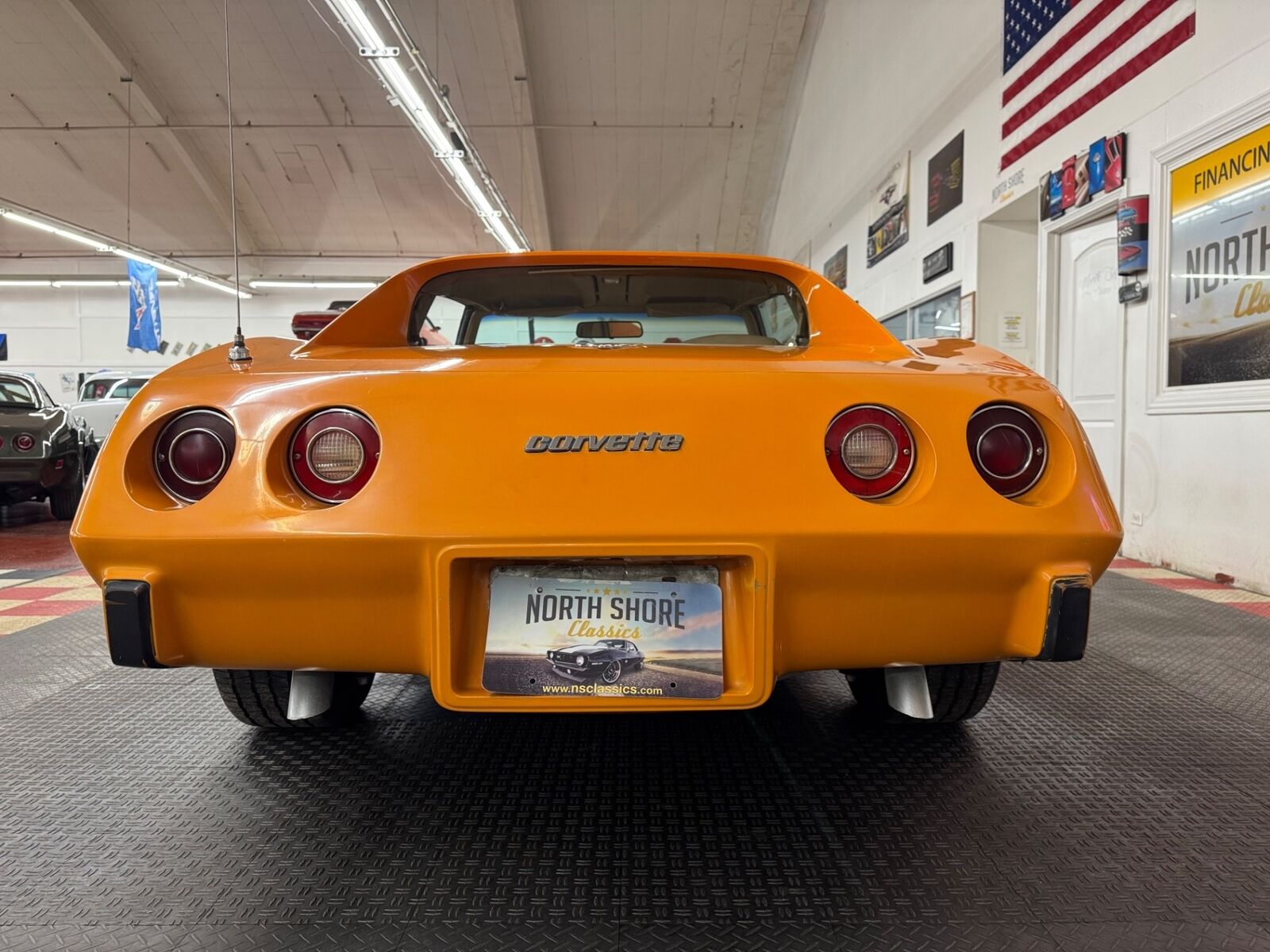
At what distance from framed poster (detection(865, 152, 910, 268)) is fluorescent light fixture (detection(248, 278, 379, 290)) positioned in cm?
1244

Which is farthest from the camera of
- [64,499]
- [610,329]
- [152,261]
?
[152,261]

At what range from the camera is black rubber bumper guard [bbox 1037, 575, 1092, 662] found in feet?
4.03

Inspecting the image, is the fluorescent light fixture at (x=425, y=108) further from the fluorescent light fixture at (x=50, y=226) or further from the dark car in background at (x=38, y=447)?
the fluorescent light fixture at (x=50, y=226)

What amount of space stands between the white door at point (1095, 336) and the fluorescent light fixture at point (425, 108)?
18.0ft

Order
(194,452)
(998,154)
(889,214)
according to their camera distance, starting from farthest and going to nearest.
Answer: (889,214) < (998,154) < (194,452)

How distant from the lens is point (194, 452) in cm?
129

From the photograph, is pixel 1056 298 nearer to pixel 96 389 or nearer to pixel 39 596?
pixel 39 596

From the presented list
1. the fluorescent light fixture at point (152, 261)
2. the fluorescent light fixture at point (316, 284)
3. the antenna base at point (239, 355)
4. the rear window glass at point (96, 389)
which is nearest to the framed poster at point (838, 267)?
the antenna base at point (239, 355)

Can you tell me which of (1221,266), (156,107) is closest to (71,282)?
(156,107)

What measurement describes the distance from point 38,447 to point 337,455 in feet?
22.1

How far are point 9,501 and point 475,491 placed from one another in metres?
8.29

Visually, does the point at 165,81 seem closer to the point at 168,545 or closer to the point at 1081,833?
the point at 168,545

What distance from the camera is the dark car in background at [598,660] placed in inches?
47.6

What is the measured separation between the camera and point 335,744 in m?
1.81
